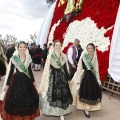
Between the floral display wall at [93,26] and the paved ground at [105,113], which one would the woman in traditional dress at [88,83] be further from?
Answer: the floral display wall at [93,26]

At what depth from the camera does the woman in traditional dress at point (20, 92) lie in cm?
390

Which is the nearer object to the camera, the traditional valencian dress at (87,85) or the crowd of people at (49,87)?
the crowd of people at (49,87)

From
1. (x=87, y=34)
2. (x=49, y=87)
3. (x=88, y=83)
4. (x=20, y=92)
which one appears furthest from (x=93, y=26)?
(x=20, y=92)

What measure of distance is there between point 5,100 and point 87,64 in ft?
6.33

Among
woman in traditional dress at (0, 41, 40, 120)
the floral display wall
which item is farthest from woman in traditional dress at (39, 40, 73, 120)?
the floral display wall

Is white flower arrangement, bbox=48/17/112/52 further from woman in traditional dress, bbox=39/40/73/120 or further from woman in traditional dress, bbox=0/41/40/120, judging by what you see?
woman in traditional dress, bbox=0/41/40/120

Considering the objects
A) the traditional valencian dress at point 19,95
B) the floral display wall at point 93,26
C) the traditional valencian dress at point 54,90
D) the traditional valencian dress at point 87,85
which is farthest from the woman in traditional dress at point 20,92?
the floral display wall at point 93,26

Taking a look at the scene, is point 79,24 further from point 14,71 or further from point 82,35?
point 14,71

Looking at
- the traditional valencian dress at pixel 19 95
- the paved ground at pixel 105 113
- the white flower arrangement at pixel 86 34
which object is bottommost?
the paved ground at pixel 105 113

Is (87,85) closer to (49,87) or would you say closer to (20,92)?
(49,87)

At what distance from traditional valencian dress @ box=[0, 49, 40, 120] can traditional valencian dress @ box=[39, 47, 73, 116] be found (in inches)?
9.7

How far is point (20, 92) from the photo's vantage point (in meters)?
3.91

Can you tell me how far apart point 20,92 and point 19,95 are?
0.06 meters

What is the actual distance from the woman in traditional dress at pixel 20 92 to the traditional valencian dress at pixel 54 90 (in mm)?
237
